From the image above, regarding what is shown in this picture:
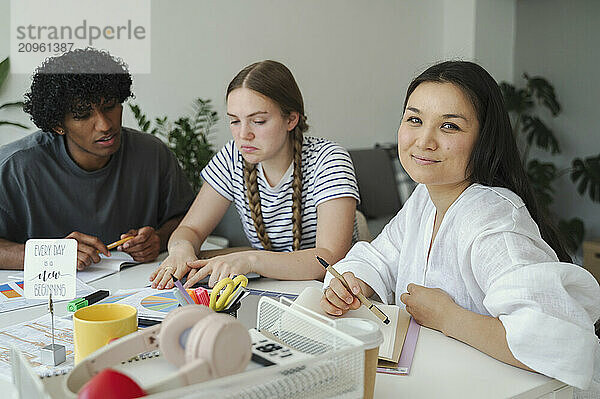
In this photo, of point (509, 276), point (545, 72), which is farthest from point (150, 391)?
point (545, 72)

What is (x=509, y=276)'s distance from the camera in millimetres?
1045

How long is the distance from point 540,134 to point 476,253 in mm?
3551

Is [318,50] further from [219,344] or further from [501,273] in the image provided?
[219,344]

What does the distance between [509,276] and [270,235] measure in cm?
101

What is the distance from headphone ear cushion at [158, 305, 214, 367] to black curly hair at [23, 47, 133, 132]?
1406 mm

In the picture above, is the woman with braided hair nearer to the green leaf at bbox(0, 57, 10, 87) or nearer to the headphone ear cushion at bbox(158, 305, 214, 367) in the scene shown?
the headphone ear cushion at bbox(158, 305, 214, 367)

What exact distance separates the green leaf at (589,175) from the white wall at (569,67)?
319 mm

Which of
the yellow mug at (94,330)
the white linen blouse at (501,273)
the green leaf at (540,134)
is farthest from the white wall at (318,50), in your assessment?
the yellow mug at (94,330)

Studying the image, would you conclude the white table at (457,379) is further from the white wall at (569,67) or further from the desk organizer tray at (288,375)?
the white wall at (569,67)

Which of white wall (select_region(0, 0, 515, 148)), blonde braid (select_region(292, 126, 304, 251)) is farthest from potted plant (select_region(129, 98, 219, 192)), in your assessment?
blonde braid (select_region(292, 126, 304, 251))

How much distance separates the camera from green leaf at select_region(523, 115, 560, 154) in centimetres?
439

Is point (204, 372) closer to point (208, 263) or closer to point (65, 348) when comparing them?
point (65, 348)

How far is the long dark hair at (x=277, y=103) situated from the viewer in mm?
1796

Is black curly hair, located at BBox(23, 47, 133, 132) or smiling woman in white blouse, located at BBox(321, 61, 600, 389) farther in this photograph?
black curly hair, located at BBox(23, 47, 133, 132)
